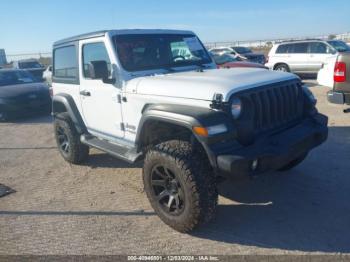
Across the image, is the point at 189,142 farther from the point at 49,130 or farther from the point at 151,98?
the point at 49,130

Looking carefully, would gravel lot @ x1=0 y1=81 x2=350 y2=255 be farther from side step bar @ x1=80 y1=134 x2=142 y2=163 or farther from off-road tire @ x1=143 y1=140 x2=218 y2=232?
side step bar @ x1=80 y1=134 x2=142 y2=163

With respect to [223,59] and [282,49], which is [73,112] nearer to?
[223,59]

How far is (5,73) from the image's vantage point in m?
11.9

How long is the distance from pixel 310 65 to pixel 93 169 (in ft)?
38.1

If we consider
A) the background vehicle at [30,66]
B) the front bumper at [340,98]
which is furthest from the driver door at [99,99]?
the background vehicle at [30,66]

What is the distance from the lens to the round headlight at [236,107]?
3269 millimetres

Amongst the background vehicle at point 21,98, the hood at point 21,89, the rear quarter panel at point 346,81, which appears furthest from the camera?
the hood at point 21,89

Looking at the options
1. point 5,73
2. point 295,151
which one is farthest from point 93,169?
point 5,73

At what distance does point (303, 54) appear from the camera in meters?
14.5

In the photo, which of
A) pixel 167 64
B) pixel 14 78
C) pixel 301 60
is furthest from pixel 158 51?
pixel 301 60

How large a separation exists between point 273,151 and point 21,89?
31.3ft

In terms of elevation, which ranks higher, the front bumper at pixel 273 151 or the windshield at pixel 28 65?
the windshield at pixel 28 65

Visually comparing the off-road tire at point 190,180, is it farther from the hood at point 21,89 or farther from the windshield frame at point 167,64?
the hood at point 21,89

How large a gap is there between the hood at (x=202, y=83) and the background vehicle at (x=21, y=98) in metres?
7.41
